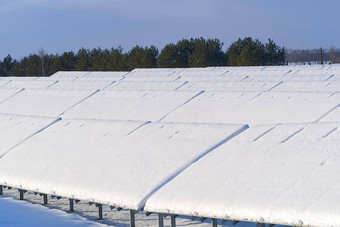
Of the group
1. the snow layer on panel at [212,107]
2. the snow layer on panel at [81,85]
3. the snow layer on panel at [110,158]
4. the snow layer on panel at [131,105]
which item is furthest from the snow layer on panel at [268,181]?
the snow layer on panel at [81,85]

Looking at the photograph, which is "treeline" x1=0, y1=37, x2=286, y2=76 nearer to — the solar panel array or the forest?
the forest

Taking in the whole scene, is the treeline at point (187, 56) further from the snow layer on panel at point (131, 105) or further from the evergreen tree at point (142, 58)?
the snow layer on panel at point (131, 105)

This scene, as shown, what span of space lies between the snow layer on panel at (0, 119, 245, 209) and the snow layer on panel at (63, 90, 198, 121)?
4284 millimetres

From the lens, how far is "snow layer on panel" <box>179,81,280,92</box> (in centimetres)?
1867

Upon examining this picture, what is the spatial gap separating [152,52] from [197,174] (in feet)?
132

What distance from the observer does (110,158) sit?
29.5 ft

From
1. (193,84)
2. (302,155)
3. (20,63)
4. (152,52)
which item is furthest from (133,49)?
(302,155)

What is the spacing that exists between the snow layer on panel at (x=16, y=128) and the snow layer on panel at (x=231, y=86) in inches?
294

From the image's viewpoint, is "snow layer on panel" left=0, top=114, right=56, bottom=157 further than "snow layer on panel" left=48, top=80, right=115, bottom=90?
No

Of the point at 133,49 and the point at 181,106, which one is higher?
the point at 133,49

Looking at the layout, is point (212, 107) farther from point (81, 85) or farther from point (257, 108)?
point (81, 85)

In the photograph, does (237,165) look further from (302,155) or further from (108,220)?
(108,220)

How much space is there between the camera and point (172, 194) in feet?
23.3

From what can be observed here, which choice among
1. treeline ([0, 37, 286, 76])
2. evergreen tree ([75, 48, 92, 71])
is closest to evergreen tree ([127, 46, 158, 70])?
treeline ([0, 37, 286, 76])
